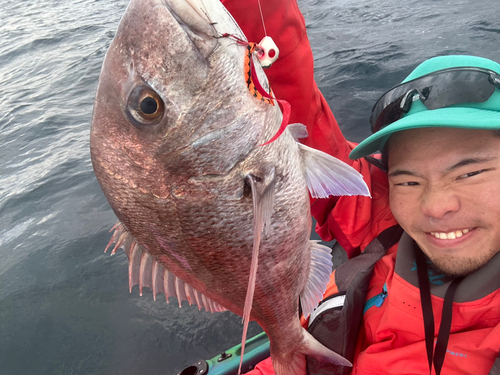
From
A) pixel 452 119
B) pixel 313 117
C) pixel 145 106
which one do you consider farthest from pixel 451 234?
pixel 145 106

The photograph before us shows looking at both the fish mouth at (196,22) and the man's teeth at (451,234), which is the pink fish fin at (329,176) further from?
the man's teeth at (451,234)

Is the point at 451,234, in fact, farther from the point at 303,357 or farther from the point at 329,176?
the point at 303,357

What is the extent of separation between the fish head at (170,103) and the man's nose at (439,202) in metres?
1.05

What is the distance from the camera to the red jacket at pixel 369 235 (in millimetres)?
1548

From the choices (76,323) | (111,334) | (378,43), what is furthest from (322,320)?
(378,43)

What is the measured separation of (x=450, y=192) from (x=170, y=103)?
1.44 meters

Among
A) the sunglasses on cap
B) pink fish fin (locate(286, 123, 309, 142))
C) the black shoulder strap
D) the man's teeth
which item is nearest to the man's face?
the man's teeth

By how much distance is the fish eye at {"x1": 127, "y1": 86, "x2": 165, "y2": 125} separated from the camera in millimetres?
1081

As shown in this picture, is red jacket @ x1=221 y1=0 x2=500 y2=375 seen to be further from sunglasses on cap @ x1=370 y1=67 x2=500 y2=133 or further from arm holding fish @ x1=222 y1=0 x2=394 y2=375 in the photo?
sunglasses on cap @ x1=370 y1=67 x2=500 y2=133

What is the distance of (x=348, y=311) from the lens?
80.4 inches

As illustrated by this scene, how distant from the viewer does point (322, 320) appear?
2148 mm

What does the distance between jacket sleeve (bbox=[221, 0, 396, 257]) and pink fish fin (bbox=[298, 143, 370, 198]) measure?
1.42ft

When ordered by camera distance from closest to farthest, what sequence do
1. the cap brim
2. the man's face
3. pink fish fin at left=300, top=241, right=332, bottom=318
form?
the cap brim → the man's face → pink fish fin at left=300, top=241, right=332, bottom=318

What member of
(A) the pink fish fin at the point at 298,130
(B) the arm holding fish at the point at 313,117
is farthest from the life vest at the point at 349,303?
(A) the pink fish fin at the point at 298,130
